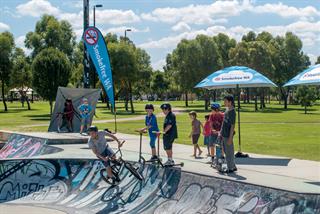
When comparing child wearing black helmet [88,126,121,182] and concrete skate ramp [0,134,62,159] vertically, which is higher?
child wearing black helmet [88,126,121,182]

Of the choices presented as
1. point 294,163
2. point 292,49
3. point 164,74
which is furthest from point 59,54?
point 164,74

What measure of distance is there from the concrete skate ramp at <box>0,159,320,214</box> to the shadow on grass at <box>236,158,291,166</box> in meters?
2.81

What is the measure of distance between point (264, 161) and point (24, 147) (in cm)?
946

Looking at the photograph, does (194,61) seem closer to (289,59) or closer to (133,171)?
(289,59)

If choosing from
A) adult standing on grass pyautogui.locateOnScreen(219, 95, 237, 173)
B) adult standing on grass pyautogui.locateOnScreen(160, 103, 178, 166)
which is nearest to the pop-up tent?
adult standing on grass pyautogui.locateOnScreen(160, 103, 178, 166)

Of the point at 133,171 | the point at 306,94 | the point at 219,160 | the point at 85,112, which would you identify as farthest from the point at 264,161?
the point at 306,94

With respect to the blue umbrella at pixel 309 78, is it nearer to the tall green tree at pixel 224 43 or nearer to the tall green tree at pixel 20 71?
the tall green tree at pixel 20 71

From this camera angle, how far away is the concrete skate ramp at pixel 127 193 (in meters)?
7.19

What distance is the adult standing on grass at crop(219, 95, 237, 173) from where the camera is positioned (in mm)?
9039

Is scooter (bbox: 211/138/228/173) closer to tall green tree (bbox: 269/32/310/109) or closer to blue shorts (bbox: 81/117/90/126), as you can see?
blue shorts (bbox: 81/117/90/126)

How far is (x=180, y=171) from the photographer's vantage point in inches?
368

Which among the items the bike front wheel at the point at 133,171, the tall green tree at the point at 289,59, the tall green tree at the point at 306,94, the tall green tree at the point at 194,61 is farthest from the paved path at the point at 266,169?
the tall green tree at the point at 289,59

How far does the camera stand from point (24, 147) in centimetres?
1670

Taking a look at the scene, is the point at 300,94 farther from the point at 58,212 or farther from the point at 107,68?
the point at 58,212
